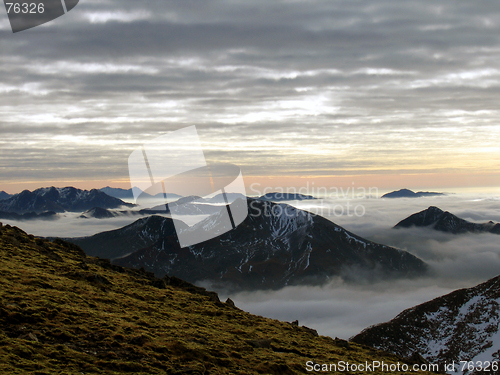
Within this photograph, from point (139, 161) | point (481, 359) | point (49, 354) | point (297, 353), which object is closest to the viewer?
point (49, 354)

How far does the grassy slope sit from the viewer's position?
2920cm

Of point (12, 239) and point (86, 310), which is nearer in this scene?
point (86, 310)

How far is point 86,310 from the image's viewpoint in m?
39.3

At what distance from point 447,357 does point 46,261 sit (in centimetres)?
19321

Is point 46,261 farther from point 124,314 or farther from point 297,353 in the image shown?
point 297,353

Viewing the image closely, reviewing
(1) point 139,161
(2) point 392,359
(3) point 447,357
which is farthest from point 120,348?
(3) point 447,357

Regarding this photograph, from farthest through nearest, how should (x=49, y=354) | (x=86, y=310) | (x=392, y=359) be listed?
(x=392, y=359), (x=86, y=310), (x=49, y=354)

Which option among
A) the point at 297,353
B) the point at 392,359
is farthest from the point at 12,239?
the point at 392,359

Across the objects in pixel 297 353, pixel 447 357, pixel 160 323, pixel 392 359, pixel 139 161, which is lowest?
pixel 447 357

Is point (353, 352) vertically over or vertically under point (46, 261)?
under

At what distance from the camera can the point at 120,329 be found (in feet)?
119

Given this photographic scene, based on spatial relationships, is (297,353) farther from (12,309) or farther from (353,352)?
(12,309)

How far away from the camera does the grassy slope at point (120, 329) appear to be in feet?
95.8

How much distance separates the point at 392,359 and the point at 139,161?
44280mm
